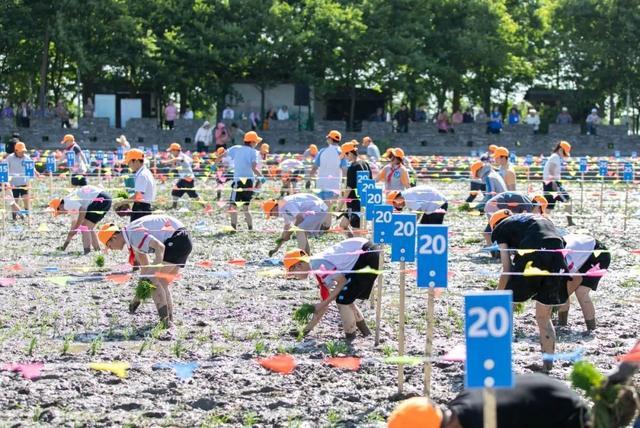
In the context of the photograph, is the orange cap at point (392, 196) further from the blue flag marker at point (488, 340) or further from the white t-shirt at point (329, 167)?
the blue flag marker at point (488, 340)

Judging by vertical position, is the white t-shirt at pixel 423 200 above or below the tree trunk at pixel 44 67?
Answer: below

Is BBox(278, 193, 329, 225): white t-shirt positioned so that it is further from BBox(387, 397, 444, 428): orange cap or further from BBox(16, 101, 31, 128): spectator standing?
BBox(16, 101, 31, 128): spectator standing

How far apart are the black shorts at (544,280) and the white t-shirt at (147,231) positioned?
327 cm

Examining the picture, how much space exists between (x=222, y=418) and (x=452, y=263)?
308 inches

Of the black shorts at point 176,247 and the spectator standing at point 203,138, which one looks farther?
the spectator standing at point 203,138

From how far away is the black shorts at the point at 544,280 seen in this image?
29.7 ft

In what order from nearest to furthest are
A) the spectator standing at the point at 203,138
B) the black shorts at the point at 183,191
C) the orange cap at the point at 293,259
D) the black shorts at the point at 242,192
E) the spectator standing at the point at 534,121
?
the orange cap at the point at 293,259
the black shorts at the point at 242,192
the black shorts at the point at 183,191
the spectator standing at the point at 203,138
the spectator standing at the point at 534,121

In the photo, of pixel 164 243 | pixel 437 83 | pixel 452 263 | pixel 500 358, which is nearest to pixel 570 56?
pixel 437 83

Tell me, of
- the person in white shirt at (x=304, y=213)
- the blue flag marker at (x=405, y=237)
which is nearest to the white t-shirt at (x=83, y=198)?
the person in white shirt at (x=304, y=213)

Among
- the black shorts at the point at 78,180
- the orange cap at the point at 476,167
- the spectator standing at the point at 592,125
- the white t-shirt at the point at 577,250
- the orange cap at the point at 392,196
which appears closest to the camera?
the white t-shirt at the point at 577,250

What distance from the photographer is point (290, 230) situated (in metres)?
14.8

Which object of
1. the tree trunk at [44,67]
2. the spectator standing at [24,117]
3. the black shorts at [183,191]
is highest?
the tree trunk at [44,67]

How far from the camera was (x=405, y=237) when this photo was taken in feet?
30.7

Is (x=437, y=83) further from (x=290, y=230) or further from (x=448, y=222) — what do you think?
(x=290, y=230)
